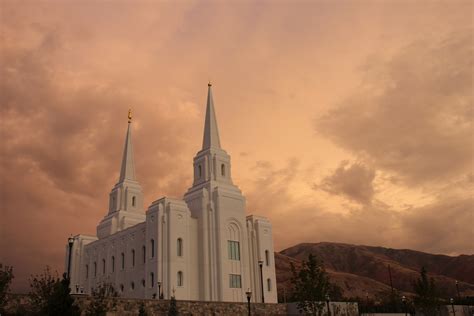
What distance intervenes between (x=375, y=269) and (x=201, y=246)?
130m

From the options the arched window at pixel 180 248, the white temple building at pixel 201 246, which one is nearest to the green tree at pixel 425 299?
the white temple building at pixel 201 246

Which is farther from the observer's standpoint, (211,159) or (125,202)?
(125,202)

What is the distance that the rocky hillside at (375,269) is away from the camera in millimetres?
129250

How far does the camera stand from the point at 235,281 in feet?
163

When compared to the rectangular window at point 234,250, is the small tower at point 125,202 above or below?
above

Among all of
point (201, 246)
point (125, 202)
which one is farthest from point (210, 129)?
point (125, 202)

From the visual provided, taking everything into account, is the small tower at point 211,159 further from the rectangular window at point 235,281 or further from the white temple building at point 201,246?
the rectangular window at point 235,281

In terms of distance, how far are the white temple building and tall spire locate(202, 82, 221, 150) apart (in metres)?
0.12

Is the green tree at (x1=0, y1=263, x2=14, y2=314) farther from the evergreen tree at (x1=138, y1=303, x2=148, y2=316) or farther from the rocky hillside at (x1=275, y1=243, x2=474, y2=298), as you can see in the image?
the rocky hillside at (x1=275, y1=243, x2=474, y2=298)

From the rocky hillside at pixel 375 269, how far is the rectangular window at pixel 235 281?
75.4 meters

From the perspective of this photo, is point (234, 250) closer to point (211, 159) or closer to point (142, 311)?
point (211, 159)

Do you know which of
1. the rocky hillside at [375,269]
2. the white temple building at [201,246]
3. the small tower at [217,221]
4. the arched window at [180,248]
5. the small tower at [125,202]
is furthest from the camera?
the rocky hillside at [375,269]

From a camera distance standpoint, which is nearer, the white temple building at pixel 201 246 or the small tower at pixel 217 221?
the white temple building at pixel 201 246

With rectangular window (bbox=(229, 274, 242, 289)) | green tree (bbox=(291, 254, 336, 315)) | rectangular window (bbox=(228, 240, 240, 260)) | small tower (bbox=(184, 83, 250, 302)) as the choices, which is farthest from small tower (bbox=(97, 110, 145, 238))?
green tree (bbox=(291, 254, 336, 315))
